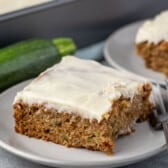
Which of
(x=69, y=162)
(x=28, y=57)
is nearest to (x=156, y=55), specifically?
(x=28, y=57)

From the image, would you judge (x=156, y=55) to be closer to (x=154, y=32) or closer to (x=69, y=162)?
(x=154, y=32)

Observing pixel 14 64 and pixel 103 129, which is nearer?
pixel 103 129

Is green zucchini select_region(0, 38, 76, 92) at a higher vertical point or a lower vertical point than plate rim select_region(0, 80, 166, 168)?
higher

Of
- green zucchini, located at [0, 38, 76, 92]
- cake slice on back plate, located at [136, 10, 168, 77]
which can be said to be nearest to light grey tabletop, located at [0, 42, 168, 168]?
green zucchini, located at [0, 38, 76, 92]

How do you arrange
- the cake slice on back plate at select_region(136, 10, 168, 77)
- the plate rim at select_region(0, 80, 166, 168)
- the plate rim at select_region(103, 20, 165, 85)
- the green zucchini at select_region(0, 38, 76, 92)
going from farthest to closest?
the cake slice on back plate at select_region(136, 10, 168, 77)
the plate rim at select_region(103, 20, 165, 85)
the green zucchini at select_region(0, 38, 76, 92)
the plate rim at select_region(0, 80, 166, 168)

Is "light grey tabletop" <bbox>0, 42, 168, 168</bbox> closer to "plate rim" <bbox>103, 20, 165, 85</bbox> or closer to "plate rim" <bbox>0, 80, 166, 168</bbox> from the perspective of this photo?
"plate rim" <bbox>0, 80, 166, 168</bbox>

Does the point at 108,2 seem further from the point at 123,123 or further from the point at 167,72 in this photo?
the point at 123,123

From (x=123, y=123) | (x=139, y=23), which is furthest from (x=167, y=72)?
(x=123, y=123)
